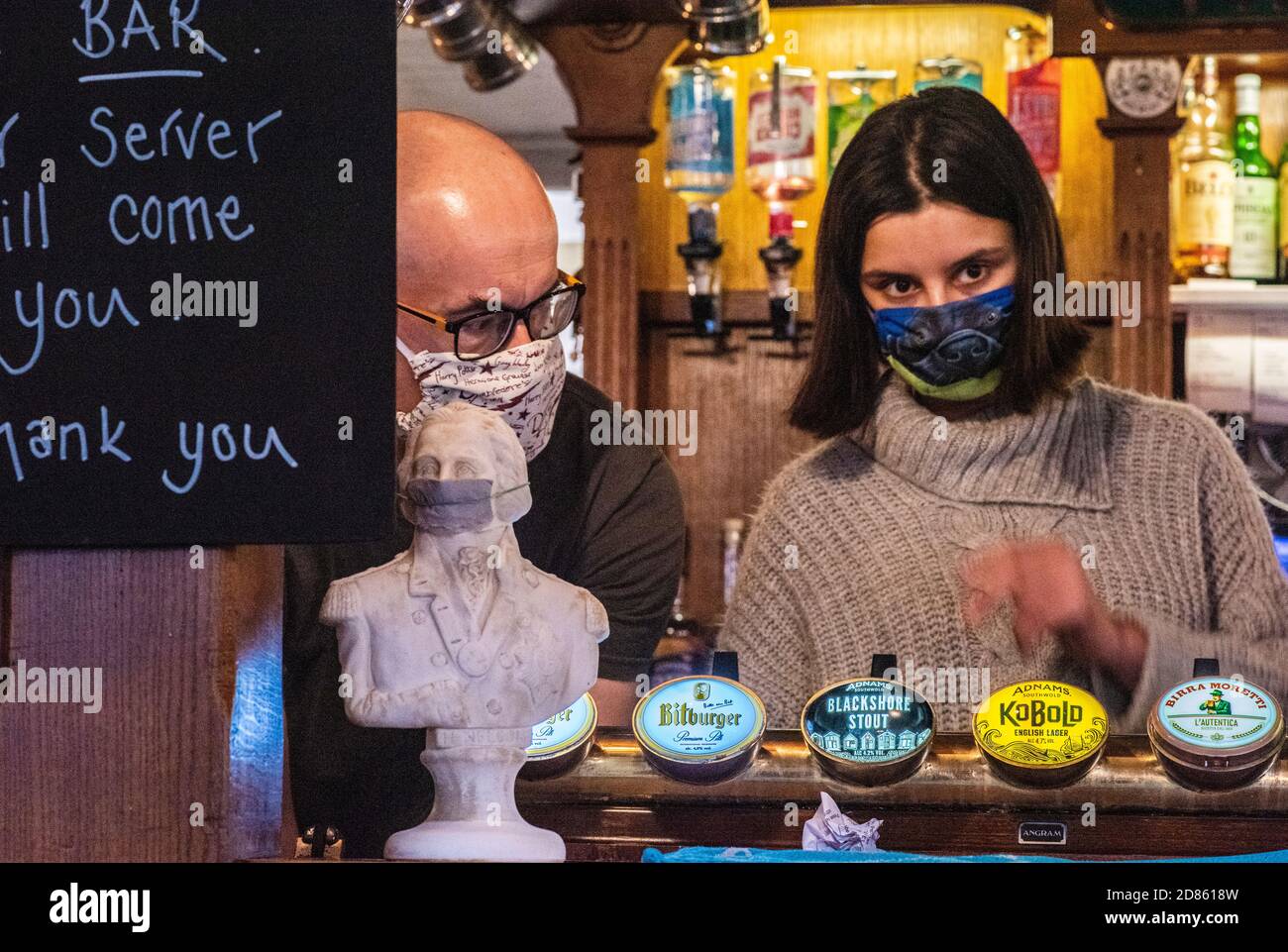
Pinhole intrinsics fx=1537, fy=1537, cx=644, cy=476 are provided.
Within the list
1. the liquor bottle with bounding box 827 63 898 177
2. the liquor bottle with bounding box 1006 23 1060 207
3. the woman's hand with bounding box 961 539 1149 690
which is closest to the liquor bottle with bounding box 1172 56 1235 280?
the liquor bottle with bounding box 1006 23 1060 207

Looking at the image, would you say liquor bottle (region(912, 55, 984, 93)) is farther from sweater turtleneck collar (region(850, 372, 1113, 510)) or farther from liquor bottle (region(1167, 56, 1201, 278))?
sweater turtleneck collar (region(850, 372, 1113, 510))

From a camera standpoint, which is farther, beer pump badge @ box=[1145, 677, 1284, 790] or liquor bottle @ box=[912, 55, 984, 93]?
Answer: liquor bottle @ box=[912, 55, 984, 93]

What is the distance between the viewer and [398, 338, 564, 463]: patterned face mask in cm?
126

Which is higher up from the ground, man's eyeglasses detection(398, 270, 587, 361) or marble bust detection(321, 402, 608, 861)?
man's eyeglasses detection(398, 270, 587, 361)

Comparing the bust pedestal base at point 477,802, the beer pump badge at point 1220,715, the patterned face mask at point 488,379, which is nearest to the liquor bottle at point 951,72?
→ the patterned face mask at point 488,379

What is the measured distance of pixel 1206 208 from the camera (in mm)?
2453

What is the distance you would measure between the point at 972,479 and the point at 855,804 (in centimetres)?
55

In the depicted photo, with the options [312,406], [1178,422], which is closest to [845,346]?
[1178,422]

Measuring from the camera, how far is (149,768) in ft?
3.45

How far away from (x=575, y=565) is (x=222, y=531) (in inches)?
15.5

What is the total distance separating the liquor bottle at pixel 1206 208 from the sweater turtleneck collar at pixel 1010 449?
3.21 feet

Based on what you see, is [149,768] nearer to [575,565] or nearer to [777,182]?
[575,565]

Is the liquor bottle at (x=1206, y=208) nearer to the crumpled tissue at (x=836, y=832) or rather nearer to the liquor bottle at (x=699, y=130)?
the liquor bottle at (x=699, y=130)

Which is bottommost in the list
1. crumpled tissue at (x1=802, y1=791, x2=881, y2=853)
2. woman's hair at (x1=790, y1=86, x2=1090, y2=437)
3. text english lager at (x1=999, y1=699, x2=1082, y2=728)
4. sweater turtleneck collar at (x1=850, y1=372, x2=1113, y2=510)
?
crumpled tissue at (x1=802, y1=791, x2=881, y2=853)
